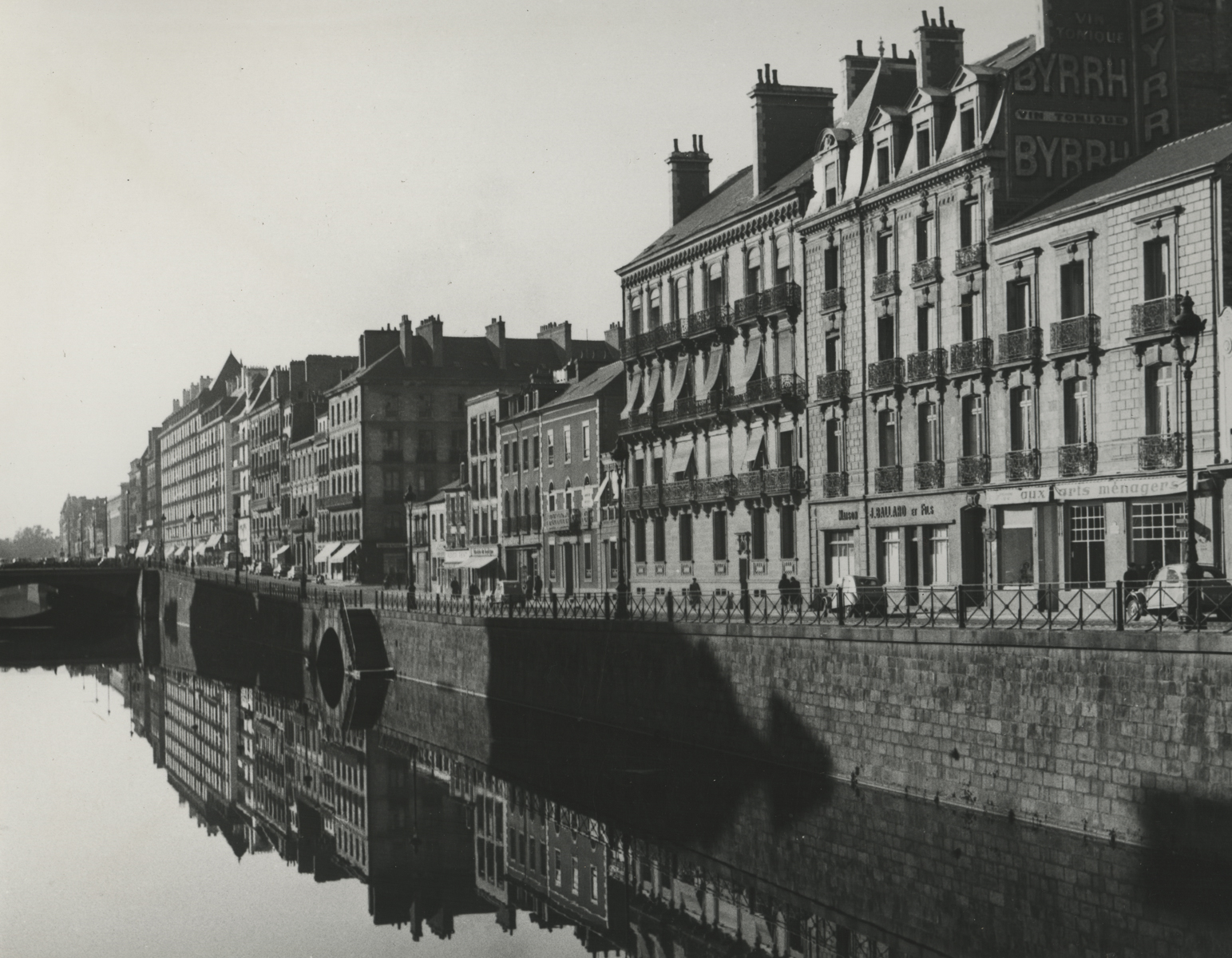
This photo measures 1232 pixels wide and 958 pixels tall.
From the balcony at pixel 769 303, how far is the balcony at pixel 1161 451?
54.4 feet

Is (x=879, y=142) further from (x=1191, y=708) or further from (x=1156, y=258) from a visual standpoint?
(x=1191, y=708)

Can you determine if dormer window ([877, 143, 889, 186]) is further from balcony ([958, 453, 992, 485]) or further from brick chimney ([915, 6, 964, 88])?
balcony ([958, 453, 992, 485])

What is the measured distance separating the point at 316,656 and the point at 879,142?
111 feet

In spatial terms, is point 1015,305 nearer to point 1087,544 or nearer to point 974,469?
point 974,469

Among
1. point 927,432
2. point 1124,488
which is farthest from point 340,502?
point 1124,488

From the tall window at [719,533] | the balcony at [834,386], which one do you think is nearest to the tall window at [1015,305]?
the balcony at [834,386]

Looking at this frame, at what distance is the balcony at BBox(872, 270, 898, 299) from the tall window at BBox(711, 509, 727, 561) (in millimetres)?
11556

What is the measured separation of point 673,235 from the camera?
212 feet

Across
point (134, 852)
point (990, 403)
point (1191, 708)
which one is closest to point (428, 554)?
point (990, 403)

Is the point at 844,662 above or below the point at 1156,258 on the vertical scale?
below

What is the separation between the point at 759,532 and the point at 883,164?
13262 millimetres

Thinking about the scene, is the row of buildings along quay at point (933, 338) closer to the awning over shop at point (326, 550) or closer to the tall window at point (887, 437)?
the tall window at point (887, 437)

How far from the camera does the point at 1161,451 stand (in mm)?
38312

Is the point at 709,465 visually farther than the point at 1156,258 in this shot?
Yes
